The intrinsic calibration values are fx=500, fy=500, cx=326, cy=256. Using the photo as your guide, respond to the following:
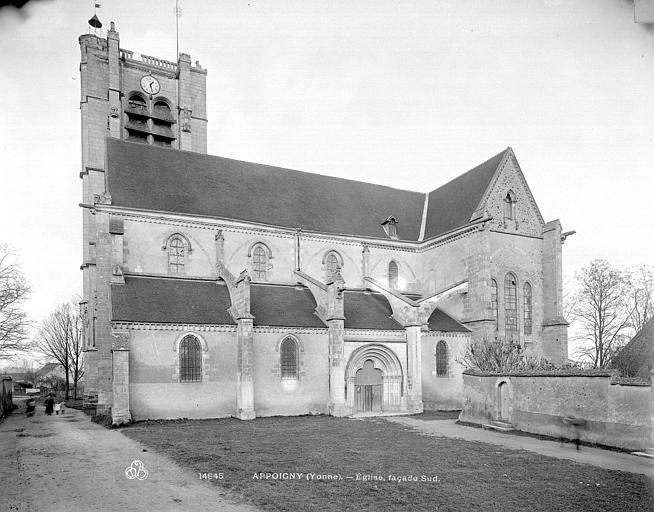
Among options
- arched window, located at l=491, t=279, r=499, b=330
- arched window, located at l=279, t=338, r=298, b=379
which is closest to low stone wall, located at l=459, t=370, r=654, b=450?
arched window, located at l=491, t=279, r=499, b=330

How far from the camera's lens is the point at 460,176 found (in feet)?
127

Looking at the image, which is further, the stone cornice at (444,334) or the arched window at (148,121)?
the arched window at (148,121)

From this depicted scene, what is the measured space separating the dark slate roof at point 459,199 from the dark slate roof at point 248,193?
161cm

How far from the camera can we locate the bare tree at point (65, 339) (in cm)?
5738

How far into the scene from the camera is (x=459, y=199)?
36.0 m

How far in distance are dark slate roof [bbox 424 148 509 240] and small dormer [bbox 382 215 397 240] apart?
8.06 ft

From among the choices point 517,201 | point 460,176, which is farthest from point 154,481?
point 460,176

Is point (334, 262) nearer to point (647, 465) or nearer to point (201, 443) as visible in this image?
point (201, 443)

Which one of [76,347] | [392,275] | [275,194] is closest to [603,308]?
[392,275]

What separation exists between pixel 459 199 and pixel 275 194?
43.2ft

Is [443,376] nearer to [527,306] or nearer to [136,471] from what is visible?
→ [527,306]

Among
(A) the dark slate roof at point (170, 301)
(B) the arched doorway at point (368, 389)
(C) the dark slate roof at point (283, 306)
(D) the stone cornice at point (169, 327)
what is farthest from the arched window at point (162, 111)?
(B) the arched doorway at point (368, 389)

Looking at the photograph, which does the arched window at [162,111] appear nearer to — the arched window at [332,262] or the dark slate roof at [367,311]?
the arched window at [332,262]

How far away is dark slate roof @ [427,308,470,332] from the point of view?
30.8 meters
